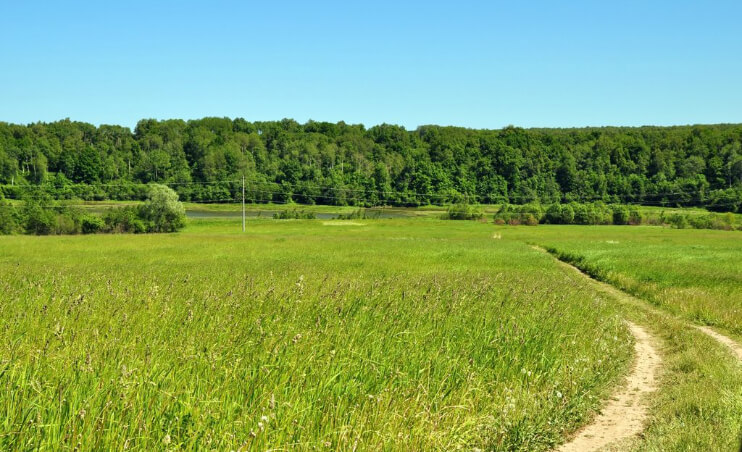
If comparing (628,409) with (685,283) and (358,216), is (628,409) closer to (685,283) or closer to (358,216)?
(685,283)

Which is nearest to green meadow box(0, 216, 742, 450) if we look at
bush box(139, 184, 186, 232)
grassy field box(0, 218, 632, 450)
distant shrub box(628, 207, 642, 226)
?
grassy field box(0, 218, 632, 450)

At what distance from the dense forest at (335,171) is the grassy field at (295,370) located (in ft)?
452

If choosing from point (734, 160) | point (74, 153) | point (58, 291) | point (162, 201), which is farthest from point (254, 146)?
point (58, 291)

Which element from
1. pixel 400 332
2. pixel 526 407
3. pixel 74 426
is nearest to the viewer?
pixel 74 426

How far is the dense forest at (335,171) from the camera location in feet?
512

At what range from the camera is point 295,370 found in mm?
Answer: 6895

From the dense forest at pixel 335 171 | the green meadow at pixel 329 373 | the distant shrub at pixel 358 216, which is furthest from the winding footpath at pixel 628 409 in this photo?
the dense forest at pixel 335 171

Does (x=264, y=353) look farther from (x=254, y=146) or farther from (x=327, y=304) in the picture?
(x=254, y=146)

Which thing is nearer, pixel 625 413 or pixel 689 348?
pixel 625 413

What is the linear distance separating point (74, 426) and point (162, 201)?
83.0m

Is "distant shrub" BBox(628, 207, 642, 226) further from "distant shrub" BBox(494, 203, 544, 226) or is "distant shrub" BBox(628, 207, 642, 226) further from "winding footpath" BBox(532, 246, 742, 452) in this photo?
"winding footpath" BBox(532, 246, 742, 452)

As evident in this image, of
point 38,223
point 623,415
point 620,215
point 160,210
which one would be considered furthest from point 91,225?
Result: point 620,215

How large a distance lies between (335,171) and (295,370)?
182 metres

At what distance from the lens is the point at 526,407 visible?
7.91 meters
